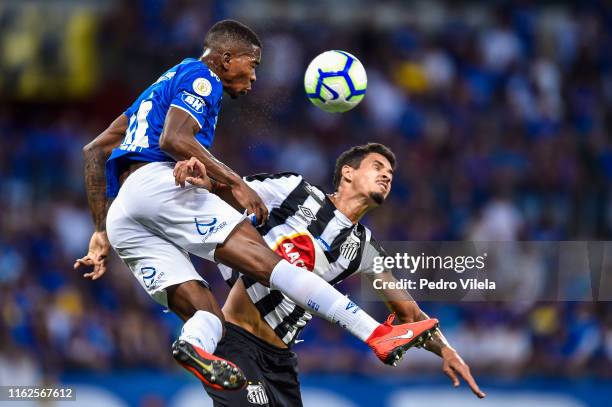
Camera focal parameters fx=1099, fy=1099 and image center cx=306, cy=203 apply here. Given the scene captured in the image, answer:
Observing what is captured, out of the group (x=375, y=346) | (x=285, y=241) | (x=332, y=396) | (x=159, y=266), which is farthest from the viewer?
(x=332, y=396)

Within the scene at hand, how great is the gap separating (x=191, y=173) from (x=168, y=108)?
50cm

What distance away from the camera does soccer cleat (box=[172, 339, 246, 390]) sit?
552 cm

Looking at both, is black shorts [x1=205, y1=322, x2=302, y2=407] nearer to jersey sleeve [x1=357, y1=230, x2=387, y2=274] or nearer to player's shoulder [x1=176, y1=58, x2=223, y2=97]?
jersey sleeve [x1=357, y1=230, x2=387, y2=274]

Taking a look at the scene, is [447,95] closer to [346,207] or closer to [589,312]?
[589,312]

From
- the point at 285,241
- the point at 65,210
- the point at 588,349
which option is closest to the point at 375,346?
the point at 285,241

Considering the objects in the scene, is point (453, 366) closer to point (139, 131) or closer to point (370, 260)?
point (370, 260)

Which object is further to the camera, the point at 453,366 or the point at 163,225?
the point at 453,366

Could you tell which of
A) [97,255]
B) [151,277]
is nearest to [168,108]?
[151,277]

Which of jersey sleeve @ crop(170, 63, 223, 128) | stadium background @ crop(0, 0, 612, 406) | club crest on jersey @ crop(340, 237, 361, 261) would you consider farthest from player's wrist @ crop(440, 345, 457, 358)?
stadium background @ crop(0, 0, 612, 406)

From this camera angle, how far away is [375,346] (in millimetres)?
5797

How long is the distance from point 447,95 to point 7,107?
602 cm

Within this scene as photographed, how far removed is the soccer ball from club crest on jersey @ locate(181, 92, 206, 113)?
1669mm

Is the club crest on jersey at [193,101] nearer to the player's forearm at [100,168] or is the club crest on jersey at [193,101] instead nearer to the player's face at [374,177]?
the player's forearm at [100,168]

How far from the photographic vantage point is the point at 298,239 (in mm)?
6805
